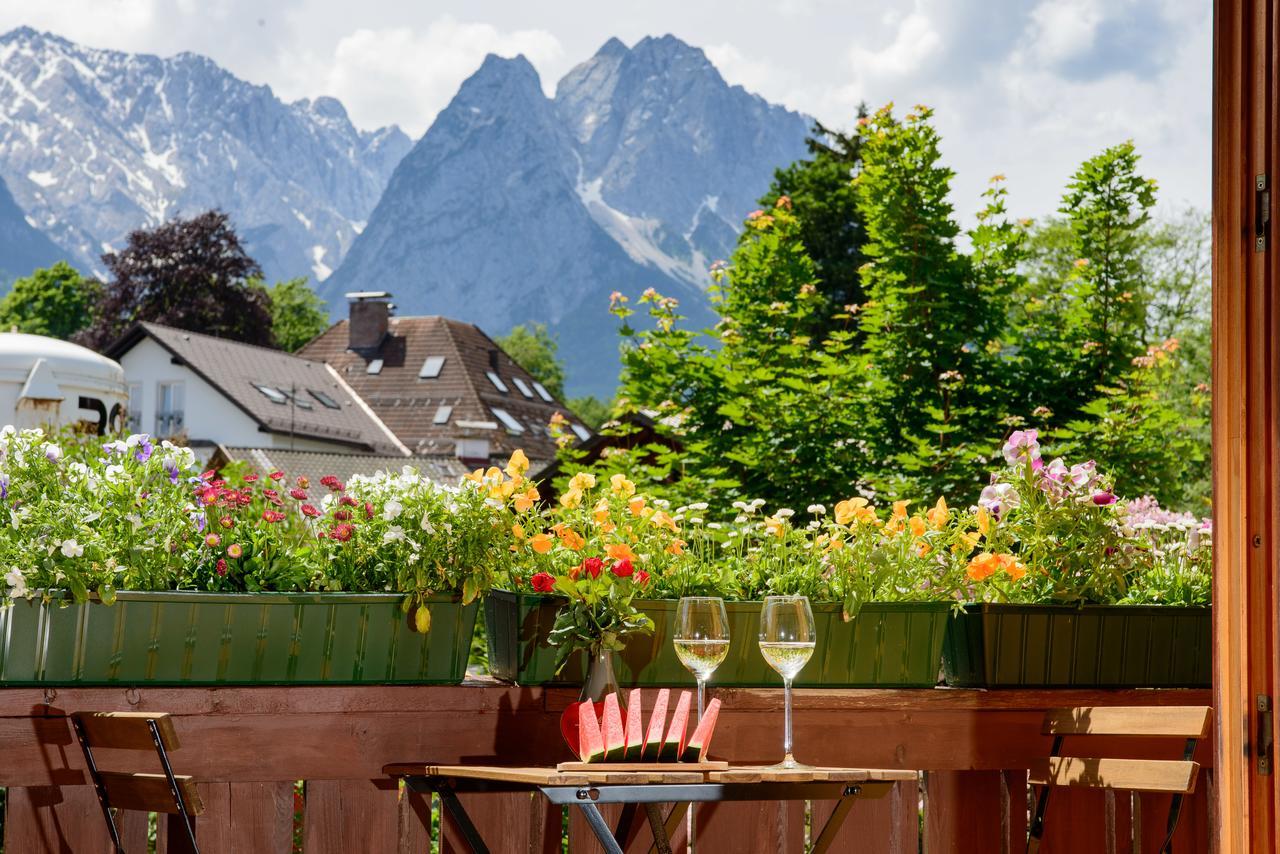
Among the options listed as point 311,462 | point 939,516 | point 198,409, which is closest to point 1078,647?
point 939,516

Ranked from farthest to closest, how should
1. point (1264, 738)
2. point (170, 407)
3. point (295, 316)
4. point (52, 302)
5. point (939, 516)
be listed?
point (295, 316)
point (52, 302)
point (170, 407)
point (939, 516)
point (1264, 738)

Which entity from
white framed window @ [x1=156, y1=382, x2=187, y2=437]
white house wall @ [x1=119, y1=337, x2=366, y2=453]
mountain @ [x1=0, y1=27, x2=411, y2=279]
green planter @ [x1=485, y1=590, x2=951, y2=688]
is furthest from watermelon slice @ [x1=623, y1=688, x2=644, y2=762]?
mountain @ [x1=0, y1=27, x2=411, y2=279]

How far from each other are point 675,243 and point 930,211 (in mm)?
131553

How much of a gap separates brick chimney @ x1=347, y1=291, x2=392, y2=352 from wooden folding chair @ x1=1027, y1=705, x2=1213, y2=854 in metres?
28.7

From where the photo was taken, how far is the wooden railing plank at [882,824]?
2525mm

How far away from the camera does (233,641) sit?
2.16m

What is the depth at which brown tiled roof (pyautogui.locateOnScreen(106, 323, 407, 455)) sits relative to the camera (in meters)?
25.1

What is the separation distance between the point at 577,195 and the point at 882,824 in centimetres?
13169

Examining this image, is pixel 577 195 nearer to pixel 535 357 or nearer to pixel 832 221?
pixel 535 357

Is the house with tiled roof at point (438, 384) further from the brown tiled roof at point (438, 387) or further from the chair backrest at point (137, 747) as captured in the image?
the chair backrest at point (137, 747)

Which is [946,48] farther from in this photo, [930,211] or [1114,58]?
[930,211]

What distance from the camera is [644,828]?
8.04 feet

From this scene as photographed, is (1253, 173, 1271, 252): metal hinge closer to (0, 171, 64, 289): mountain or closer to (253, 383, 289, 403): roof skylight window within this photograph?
(253, 383, 289, 403): roof skylight window

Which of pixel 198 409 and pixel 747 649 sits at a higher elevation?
pixel 198 409
